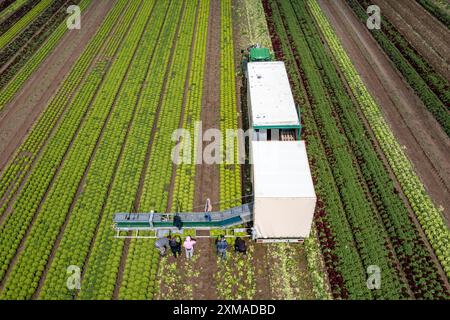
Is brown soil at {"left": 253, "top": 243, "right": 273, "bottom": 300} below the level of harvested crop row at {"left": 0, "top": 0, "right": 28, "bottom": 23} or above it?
below

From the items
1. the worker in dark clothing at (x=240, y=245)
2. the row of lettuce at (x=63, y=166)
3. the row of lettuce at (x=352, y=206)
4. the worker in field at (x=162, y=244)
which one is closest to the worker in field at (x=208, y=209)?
the worker in dark clothing at (x=240, y=245)

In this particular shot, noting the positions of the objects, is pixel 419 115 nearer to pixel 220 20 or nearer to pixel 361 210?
pixel 361 210

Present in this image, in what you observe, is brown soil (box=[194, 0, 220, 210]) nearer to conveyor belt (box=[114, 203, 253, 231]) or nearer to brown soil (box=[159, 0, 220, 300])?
brown soil (box=[159, 0, 220, 300])

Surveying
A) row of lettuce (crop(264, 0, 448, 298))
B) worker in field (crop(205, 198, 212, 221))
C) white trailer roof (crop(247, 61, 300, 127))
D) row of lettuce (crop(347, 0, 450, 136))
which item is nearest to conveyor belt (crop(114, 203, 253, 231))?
worker in field (crop(205, 198, 212, 221))

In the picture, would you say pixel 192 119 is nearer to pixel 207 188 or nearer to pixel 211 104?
pixel 211 104

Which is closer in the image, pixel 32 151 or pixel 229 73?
pixel 32 151

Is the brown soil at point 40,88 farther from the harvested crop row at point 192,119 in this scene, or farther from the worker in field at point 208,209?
the worker in field at point 208,209
